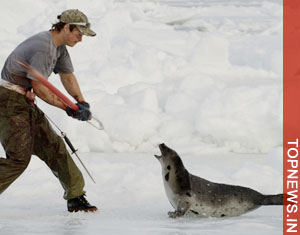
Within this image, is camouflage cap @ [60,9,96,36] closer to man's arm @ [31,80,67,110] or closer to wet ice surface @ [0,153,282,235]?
man's arm @ [31,80,67,110]

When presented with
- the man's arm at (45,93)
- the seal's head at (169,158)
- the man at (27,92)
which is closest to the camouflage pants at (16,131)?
the man at (27,92)

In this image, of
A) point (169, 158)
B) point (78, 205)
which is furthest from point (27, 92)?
point (169, 158)

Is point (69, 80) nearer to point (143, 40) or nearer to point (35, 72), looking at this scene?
point (35, 72)

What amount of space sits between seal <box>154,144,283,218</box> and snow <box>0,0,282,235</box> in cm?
8

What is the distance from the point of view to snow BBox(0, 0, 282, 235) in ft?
12.8

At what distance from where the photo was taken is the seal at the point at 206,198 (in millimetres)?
3910

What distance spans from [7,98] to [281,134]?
157 inches

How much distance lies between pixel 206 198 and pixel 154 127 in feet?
11.0

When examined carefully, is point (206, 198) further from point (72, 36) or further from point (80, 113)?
point (72, 36)

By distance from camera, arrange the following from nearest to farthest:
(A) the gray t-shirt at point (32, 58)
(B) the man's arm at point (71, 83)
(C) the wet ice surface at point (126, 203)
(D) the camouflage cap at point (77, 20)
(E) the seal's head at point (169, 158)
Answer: (C) the wet ice surface at point (126, 203), (A) the gray t-shirt at point (32, 58), (D) the camouflage cap at point (77, 20), (E) the seal's head at point (169, 158), (B) the man's arm at point (71, 83)

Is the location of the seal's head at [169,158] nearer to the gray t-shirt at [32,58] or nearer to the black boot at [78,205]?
the black boot at [78,205]

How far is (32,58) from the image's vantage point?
3711 mm

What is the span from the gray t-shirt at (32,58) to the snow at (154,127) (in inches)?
32.4

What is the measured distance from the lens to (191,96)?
308 inches
